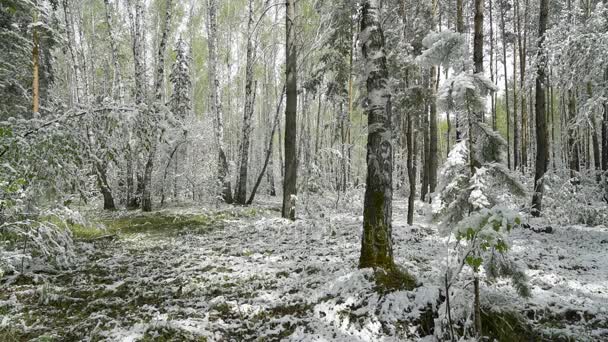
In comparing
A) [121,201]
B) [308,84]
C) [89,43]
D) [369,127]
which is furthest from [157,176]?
[369,127]

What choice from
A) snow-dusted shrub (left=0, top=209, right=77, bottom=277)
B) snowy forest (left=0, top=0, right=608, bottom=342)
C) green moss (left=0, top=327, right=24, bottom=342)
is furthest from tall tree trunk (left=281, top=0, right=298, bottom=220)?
green moss (left=0, top=327, right=24, bottom=342)

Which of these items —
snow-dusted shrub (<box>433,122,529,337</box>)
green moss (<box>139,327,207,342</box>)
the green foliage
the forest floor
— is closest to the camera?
the green foliage

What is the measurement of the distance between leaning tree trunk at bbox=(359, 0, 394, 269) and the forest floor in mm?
421

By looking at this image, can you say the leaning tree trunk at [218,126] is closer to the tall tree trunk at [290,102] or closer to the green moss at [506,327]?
the tall tree trunk at [290,102]

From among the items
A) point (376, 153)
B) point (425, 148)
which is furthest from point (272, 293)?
point (425, 148)

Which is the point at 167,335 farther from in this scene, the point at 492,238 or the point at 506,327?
the point at 506,327

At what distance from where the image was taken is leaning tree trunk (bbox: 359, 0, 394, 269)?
4852mm

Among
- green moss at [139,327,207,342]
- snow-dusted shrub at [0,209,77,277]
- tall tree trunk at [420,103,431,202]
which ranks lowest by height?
green moss at [139,327,207,342]

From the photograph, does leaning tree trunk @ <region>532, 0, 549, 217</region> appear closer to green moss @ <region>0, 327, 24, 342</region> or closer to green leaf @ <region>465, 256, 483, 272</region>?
green leaf @ <region>465, 256, 483, 272</region>

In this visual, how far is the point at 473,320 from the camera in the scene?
11.9 feet

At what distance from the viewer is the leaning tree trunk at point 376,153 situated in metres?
4.85

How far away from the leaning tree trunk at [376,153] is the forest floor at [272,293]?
1.38 ft

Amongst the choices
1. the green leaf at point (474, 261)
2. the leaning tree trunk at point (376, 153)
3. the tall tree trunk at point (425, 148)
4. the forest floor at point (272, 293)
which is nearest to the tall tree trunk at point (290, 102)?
the forest floor at point (272, 293)

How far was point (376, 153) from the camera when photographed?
4922 millimetres
